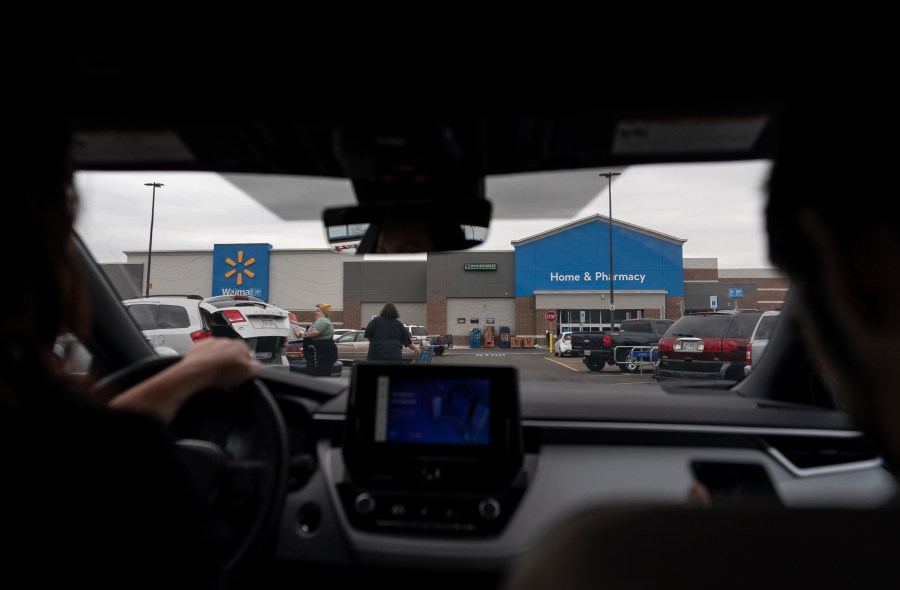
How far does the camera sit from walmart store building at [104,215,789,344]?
4094mm

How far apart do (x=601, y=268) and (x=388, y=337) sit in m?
1.91

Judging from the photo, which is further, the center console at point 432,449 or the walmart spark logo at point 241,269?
the walmart spark logo at point 241,269

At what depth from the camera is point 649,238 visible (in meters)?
4.30

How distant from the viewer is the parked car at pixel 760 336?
307 cm

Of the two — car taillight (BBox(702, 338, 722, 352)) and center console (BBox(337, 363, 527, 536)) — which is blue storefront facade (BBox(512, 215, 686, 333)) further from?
center console (BBox(337, 363, 527, 536))

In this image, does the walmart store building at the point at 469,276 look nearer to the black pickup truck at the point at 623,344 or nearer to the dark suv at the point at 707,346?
the dark suv at the point at 707,346

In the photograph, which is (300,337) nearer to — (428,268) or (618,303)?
(428,268)

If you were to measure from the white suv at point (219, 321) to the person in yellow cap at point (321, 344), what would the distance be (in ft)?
0.59

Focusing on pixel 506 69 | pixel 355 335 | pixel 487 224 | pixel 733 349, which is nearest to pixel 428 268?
pixel 355 335

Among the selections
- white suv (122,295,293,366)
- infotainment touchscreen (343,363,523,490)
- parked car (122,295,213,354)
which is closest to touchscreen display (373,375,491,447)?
infotainment touchscreen (343,363,523,490)

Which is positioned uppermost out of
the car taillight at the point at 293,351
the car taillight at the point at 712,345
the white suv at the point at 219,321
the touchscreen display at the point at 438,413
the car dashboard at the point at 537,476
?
the white suv at the point at 219,321

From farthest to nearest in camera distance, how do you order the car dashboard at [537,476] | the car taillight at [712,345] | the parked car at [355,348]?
the car taillight at [712,345] → the parked car at [355,348] → the car dashboard at [537,476]

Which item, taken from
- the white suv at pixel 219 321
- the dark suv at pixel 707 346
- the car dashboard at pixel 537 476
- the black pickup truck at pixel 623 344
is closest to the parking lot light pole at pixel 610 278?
the black pickup truck at pixel 623 344

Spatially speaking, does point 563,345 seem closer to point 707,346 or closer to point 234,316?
point 707,346
